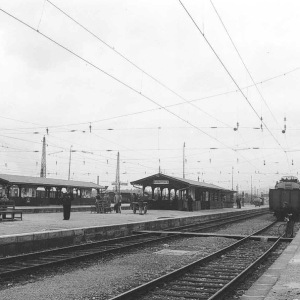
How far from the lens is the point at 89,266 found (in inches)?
384

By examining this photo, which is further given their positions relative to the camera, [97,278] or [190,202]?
[190,202]

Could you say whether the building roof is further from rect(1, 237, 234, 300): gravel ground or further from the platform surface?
rect(1, 237, 234, 300): gravel ground

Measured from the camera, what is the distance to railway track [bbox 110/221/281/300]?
22.6 ft

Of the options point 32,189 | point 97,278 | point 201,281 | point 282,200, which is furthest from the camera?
point 32,189

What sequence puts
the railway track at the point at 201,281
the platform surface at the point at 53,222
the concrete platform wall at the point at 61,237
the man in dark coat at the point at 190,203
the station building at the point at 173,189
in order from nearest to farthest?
the railway track at the point at 201,281
the concrete platform wall at the point at 61,237
the platform surface at the point at 53,222
the man in dark coat at the point at 190,203
the station building at the point at 173,189

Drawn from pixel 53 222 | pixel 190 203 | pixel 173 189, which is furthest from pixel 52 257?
pixel 173 189

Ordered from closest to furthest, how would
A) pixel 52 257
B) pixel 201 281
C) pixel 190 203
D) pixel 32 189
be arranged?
1. pixel 201 281
2. pixel 52 257
3. pixel 190 203
4. pixel 32 189

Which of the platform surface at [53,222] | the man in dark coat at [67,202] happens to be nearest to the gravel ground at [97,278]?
the platform surface at [53,222]

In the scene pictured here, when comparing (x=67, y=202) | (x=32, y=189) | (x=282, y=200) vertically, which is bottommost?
(x=67, y=202)

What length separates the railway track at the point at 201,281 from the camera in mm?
6902

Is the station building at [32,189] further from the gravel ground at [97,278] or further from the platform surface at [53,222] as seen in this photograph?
the gravel ground at [97,278]

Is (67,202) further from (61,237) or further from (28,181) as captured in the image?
(28,181)

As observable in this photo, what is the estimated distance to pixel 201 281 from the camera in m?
8.16

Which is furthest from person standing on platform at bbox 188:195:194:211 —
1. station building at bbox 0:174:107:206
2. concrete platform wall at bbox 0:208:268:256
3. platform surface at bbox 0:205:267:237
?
concrete platform wall at bbox 0:208:268:256
